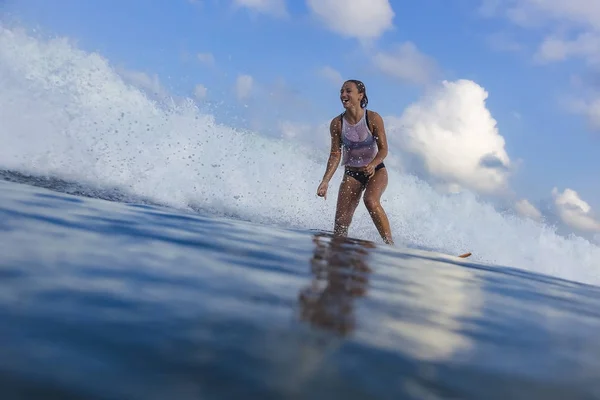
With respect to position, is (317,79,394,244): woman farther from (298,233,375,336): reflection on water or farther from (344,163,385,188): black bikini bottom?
(298,233,375,336): reflection on water

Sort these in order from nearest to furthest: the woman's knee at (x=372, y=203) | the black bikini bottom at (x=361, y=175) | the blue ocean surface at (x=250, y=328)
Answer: the blue ocean surface at (x=250, y=328) → the woman's knee at (x=372, y=203) → the black bikini bottom at (x=361, y=175)

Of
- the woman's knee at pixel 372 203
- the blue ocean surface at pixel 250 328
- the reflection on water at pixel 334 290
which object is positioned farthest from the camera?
the woman's knee at pixel 372 203

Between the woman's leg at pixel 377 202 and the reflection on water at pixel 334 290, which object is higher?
the woman's leg at pixel 377 202

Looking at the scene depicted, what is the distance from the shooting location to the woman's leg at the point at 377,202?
250 inches

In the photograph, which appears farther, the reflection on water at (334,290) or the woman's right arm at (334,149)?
the woman's right arm at (334,149)

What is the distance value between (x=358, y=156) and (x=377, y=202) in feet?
1.95

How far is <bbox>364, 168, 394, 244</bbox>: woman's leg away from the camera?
20.8ft

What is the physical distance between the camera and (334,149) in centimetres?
680

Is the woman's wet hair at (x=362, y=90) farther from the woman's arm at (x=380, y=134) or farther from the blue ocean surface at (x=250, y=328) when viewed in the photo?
the blue ocean surface at (x=250, y=328)

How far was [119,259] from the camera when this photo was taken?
221cm

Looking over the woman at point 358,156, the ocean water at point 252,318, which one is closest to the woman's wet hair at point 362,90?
the woman at point 358,156

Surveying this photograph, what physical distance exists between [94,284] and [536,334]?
4.90 ft

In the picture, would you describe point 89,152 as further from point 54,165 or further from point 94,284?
point 94,284

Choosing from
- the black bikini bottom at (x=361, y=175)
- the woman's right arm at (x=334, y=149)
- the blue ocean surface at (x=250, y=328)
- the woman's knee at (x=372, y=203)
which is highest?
the woman's right arm at (x=334, y=149)
